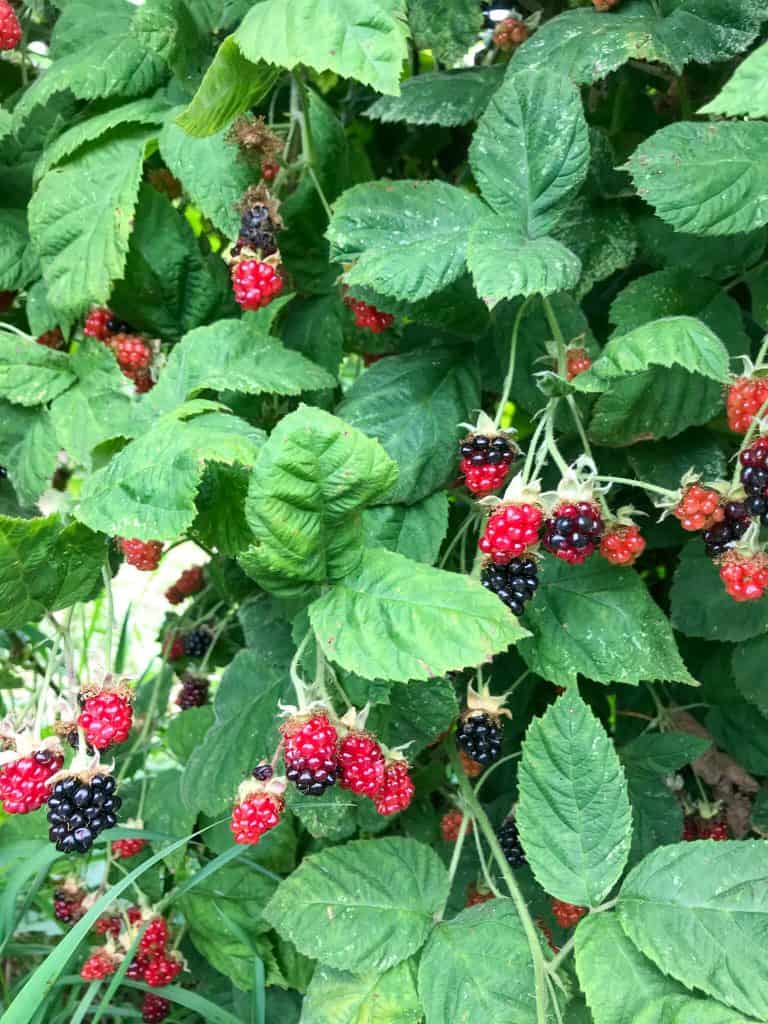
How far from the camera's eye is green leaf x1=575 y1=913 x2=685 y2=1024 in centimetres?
108

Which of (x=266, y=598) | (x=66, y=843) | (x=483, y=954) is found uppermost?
(x=66, y=843)

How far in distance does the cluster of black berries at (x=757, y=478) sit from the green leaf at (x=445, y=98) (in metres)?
0.72

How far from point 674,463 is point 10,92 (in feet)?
4.82

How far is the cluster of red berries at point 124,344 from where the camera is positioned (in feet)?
5.34

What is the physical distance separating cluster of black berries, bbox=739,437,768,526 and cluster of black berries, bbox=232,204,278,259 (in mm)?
721

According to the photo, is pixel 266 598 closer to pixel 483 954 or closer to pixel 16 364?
pixel 16 364

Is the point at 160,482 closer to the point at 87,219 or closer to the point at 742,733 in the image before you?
the point at 87,219

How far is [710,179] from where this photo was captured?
46.5 inches

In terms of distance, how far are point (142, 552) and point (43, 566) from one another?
16 cm

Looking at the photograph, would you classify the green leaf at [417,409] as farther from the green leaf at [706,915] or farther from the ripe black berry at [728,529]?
the green leaf at [706,915]

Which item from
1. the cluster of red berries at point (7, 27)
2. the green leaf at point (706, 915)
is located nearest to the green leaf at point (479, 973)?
the green leaf at point (706, 915)

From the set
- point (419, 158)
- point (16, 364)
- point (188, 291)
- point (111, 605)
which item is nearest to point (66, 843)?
point (111, 605)

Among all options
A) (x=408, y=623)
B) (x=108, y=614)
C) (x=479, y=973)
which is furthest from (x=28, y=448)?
(x=479, y=973)

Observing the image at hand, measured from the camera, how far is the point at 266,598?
5.46ft
